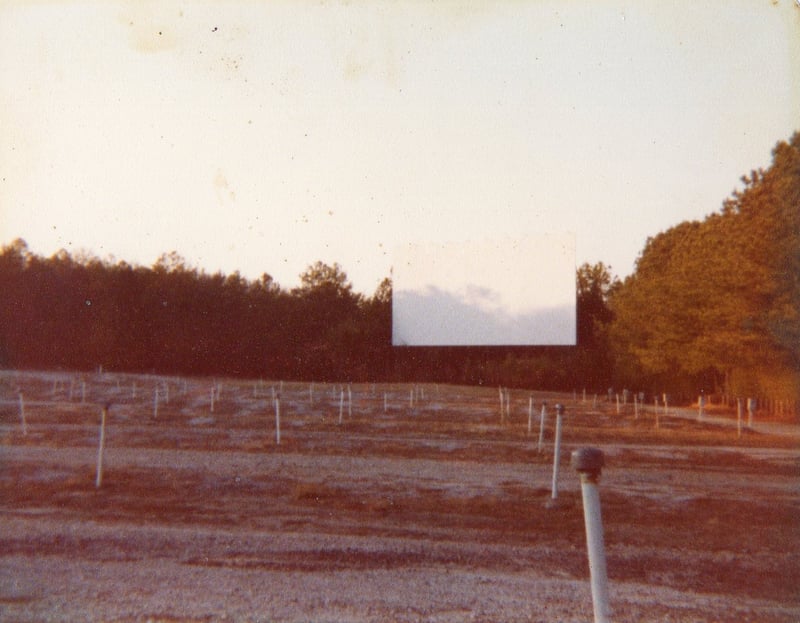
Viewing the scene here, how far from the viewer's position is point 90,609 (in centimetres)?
600

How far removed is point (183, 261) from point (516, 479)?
63.7 meters

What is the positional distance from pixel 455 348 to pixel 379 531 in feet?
138

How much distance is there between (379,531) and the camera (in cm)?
913

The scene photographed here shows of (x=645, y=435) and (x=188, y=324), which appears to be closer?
(x=645, y=435)

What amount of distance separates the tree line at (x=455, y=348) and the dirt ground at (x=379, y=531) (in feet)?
41.6

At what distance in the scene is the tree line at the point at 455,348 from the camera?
1266 inches

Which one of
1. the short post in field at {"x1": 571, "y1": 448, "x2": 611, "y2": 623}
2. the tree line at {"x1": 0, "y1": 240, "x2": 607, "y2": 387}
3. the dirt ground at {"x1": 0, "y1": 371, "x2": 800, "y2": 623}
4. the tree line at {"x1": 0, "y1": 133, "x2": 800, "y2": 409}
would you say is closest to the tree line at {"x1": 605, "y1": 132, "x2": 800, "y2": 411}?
the tree line at {"x1": 0, "y1": 133, "x2": 800, "y2": 409}

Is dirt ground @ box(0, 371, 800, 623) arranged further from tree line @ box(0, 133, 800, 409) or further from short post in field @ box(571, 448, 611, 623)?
tree line @ box(0, 133, 800, 409)

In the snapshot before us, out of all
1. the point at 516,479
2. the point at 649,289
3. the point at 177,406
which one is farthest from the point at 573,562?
the point at 649,289

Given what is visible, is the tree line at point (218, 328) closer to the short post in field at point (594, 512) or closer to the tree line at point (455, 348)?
the tree line at point (455, 348)

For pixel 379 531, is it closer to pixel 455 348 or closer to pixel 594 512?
pixel 594 512

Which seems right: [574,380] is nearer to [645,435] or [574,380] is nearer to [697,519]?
[645,435]

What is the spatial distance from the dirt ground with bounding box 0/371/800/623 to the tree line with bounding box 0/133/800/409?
12.7 meters

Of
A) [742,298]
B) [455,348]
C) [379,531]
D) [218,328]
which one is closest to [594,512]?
[379,531]
